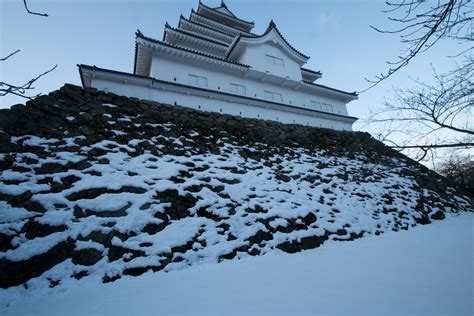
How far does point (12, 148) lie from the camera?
11.8ft

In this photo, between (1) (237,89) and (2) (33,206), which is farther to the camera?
(1) (237,89)

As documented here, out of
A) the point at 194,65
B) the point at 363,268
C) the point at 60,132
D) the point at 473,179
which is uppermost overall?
the point at 194,65

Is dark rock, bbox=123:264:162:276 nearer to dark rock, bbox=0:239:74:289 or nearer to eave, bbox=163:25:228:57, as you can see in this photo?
dark rock, bbox=0:239:74:289

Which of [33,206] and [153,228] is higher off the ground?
[33,206]

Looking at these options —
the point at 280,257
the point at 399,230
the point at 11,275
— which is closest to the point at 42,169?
the point at 11,275

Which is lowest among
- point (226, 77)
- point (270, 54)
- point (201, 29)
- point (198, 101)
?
point (198, 101)

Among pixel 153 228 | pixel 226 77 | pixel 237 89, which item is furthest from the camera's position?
pixel 237 89

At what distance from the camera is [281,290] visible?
2.21m

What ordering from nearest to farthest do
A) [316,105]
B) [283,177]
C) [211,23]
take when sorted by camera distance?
[283,177], [316,105], [211,23]

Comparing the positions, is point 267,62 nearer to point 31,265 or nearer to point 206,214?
point 206,214

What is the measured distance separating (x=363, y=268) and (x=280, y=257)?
112 centimetres

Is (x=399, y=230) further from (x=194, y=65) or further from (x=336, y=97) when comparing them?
(x=336, y=97)

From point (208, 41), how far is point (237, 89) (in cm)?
469

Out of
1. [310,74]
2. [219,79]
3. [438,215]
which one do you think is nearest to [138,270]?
[438,215]
